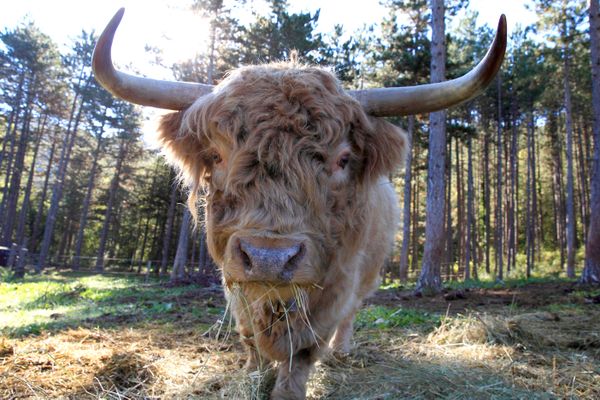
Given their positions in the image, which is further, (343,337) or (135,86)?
(343,337)

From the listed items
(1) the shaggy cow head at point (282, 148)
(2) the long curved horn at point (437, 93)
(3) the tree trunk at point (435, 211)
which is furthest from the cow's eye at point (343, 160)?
(3) the tree trunk at point (435, 211)

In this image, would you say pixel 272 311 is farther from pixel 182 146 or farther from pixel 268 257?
pixel 182 146

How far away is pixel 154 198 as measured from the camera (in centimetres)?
3859

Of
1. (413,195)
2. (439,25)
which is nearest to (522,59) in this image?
(413,195)

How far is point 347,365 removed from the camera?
4.38 meters

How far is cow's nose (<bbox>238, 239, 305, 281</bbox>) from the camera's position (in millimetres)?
2207

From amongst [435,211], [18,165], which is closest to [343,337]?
[435,211]

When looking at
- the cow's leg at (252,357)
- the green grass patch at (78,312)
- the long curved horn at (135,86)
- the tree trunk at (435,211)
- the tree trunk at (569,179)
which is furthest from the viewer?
the tree trunk at (569,179)

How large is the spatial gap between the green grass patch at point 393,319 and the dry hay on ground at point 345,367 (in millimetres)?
1086

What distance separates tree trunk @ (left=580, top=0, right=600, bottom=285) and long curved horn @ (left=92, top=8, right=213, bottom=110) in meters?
13.7

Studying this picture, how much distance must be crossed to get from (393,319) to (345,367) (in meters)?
2.90

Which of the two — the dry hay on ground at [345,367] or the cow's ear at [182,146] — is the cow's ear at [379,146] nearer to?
the cow's ear at [182,146]

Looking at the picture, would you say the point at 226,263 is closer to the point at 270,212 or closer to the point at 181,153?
the point at 270,212

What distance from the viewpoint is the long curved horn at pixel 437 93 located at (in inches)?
99.3
